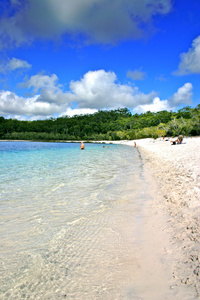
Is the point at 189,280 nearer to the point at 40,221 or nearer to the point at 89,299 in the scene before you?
the point at 89,299

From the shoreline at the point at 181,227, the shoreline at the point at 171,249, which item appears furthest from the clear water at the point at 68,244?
the shoreline at the point at 181,227

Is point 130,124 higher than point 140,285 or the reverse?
higher

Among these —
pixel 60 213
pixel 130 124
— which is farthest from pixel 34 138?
pixel 60 213

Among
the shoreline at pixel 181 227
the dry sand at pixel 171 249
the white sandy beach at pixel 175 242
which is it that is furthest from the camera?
the shoreline at pixel 181 227

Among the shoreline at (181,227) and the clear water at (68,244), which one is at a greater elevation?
the shoreline at (181,227)

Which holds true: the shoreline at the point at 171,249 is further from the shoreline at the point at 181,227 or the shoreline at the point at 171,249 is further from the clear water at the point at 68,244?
the clear water at the point at 68,244

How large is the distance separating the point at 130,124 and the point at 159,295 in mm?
174990

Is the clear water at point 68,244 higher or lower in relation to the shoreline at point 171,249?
lower

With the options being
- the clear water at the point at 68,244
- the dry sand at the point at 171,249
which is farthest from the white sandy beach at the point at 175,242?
the clear water at the point at 68,244

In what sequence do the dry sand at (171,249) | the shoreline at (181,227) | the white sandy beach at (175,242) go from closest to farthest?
1. the dry sand at (171,249)
2. the white sandy beach at (175,242)
3. the shoreline at (181,227)

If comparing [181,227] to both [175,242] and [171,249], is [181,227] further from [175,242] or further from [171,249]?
[171,249]

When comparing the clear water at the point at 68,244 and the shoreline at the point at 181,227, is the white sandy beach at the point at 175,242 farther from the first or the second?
the clear water at the point at 68,244

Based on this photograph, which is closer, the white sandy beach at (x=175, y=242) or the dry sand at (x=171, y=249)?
the dry sand at (x=171, y=249)

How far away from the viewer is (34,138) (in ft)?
598
